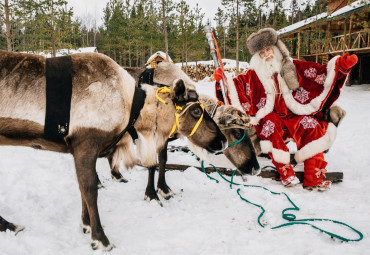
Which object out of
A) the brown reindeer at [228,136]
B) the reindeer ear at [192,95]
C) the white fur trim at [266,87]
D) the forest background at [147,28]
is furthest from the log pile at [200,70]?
the reindeer ear at [192,95]

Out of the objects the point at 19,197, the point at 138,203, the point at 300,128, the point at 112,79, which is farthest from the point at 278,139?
the point at 19,197

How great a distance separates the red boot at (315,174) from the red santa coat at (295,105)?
0.09 metres

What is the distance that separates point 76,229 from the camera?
2.21 m

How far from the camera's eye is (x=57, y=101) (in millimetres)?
1824

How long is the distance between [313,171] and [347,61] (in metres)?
1.45

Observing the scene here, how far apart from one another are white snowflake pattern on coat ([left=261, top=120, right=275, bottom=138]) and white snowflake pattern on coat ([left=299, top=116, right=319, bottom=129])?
0.41 meters

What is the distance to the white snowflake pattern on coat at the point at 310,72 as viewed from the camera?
137 inches

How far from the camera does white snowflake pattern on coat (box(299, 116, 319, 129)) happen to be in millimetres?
3301

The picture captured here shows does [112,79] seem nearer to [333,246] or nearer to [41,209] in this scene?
[41,209]

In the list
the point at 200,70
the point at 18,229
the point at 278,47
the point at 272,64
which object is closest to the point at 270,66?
the point at 272,64

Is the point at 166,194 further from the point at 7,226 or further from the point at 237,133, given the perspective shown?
the point at 7,226

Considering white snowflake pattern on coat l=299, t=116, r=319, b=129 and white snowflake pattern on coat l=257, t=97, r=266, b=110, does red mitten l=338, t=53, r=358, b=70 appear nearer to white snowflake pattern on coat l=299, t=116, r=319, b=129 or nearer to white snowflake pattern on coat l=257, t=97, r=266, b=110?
white snowflake pattern on coat l=299, t=116, r=319, b=129

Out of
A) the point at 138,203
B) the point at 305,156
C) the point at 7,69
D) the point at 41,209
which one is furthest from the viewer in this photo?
the point at 305,156

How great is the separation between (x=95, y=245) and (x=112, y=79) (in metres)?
1.34
